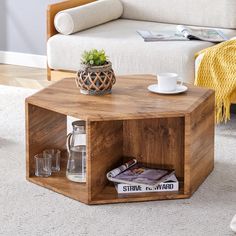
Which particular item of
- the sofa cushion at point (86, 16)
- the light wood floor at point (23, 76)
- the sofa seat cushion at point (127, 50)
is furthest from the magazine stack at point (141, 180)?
the light wood floor at point (23, 76)

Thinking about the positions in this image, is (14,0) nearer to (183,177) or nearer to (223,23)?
(223,23)

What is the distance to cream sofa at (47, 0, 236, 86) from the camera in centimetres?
401

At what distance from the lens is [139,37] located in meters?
4.25

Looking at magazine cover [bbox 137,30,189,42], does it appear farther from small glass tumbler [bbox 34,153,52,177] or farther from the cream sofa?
small glass tumbler [bbox 34,153,52,177]

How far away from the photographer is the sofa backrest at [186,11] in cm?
446

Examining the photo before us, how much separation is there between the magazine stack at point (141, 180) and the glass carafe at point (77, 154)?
136mm

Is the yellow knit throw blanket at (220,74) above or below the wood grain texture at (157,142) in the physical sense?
above

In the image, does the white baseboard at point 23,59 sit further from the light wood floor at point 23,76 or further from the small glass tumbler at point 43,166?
the small glass tumbler at point 43,166

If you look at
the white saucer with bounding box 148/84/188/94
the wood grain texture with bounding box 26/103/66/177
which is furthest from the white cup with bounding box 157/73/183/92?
the wood grain texture with bounding box 26/103/66/177

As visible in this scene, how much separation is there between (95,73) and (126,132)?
0.30 m

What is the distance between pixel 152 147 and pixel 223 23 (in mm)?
1568

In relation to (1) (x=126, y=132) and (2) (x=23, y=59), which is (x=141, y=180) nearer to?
(1) (x=126, y=132)

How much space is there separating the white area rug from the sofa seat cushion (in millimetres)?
791

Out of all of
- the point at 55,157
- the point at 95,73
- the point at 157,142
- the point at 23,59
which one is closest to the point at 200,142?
the point at 157,142
